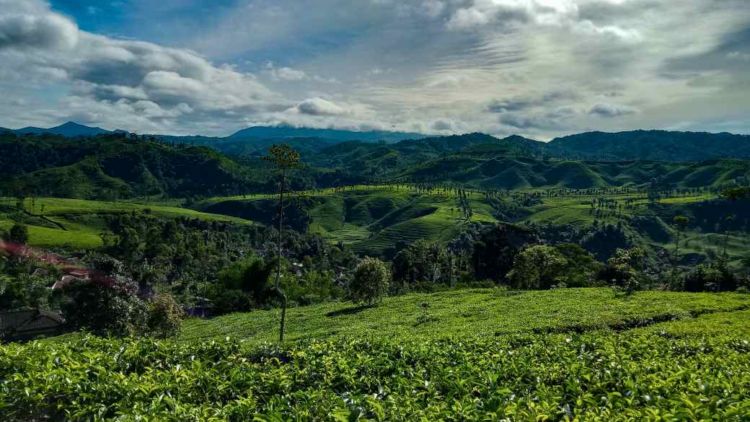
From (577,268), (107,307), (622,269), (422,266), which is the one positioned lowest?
(422,266)

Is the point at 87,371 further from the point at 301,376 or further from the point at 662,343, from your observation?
the point at 662,343

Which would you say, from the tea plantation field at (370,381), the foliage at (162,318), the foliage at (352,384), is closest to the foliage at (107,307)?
the foliage at (162,318)

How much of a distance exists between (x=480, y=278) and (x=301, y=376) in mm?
121822

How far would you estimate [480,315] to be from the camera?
42719mm

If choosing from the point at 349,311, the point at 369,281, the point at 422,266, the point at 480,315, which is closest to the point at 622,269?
the point at 369,281

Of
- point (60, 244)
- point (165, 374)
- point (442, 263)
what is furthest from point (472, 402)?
point (60, 244)

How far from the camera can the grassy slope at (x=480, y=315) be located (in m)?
33.2

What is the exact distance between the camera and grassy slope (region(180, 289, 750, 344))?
109ft

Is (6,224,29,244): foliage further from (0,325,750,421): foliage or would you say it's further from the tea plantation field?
the tea plantation field

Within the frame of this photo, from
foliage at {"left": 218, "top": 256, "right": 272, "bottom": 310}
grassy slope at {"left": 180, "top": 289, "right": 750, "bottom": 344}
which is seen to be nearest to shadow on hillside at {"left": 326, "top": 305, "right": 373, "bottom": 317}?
grassy slope at {"left": 180, "top": 289, "right": 750, "bottom": 344}

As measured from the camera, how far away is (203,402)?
1035 centimetres

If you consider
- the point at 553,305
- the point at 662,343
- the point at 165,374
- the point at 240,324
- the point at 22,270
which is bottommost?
the point at 22,270

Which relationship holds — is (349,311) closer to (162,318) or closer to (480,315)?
(480,315)

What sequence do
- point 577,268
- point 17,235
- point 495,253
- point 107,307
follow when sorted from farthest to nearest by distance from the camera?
1. point 17,235
2. point 495,253
3. point 577,268
4. point 107,307
